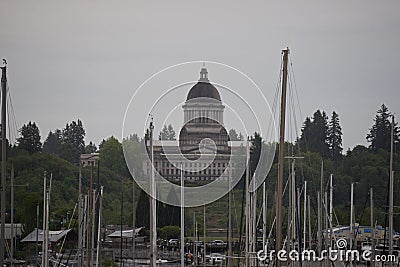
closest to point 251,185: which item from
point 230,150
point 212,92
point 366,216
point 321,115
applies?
point 230,150

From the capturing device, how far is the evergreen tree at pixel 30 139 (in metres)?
107

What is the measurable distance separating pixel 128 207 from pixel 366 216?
21.7 metres

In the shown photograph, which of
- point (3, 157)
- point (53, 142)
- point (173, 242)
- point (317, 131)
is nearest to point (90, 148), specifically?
point (53, 142)

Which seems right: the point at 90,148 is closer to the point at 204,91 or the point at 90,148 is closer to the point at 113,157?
the point at 113,157

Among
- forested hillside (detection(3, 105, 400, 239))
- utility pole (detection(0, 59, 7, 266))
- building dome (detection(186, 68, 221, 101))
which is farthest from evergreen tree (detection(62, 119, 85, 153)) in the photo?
utility pole (detection(0, 59, 7, 266))

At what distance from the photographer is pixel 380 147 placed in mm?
117375

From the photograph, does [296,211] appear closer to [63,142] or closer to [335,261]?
[335,261]

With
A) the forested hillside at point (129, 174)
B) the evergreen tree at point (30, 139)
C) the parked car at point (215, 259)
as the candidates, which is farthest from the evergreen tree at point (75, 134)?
the parked car at point (215, 259)

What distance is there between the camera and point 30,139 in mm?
115938

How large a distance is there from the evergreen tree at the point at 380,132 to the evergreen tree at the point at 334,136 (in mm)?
8170

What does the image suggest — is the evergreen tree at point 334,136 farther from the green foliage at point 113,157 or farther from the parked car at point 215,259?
the parked car at point 215,259

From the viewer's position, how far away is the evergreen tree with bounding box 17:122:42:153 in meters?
107

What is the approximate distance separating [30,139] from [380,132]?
154 ft

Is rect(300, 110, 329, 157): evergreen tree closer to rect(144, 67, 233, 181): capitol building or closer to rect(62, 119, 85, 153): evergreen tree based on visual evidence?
rect(62, 119, 85, 153): evergreen tree
